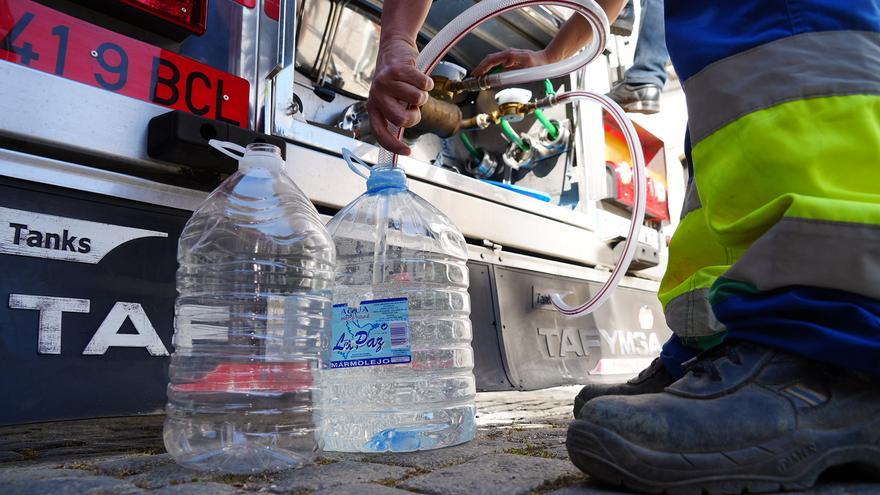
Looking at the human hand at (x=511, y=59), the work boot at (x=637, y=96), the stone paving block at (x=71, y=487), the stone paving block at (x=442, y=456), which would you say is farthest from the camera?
the work boot at (x=637, y=96)

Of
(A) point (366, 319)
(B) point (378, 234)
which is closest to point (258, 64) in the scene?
(B) point (378, 234)

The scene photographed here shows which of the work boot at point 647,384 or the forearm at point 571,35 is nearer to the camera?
the work boot at point 647,384

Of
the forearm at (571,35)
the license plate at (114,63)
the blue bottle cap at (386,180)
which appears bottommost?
the blue bottle cap at (386,180)

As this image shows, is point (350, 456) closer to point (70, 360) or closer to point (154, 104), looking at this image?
point (70, 360)

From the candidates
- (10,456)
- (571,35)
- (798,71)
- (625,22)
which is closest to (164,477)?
(10,456)

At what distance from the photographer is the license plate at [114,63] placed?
4.32ft

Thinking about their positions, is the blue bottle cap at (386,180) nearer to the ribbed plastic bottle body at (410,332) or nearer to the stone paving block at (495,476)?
the ribbed plastic bottle body at (410,332)

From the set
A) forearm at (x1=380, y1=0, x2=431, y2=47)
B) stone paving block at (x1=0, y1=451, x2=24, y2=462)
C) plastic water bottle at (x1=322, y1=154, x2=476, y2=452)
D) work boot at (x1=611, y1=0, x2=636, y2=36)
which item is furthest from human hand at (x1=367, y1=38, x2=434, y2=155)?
work boot at (x1=611, y1=0, x2=636, y2=36)

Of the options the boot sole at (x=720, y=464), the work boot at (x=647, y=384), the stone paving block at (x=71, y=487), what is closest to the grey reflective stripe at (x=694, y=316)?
the work boot at (x=647, y=384)

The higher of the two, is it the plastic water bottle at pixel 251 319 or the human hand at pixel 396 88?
the human hand at pixel 396 88

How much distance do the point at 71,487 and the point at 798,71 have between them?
50.1 inches

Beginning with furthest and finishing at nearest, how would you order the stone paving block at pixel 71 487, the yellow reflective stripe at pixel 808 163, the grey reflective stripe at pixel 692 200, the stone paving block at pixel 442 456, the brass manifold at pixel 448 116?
the brass manifold at pixel 448 116, the grey reflective stripe at pixel 692 200, the stone paving block at pixel 442 456, the yellow reflective stripe at pixel 808 163, the stone paving block at pixel 71 487

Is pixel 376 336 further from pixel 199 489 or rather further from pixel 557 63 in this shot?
pixel 557 63

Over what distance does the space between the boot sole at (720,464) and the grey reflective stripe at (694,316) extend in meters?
0.47
